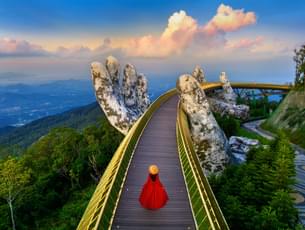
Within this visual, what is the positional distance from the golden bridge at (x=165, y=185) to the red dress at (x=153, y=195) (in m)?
0.19

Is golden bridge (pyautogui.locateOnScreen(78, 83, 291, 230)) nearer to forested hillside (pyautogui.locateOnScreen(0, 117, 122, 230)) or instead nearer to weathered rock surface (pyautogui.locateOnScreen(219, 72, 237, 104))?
forested hillside (pyautogui.locateOnScreen(0, 117, 122, 230))

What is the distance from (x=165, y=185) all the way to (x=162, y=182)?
0.28 metres

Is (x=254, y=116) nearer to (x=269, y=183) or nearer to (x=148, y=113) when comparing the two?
(x=148, y=113)

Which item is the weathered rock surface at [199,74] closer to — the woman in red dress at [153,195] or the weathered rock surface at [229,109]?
the weathered rock surface at [229,109]

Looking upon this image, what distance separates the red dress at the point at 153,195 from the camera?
1119 centimetres

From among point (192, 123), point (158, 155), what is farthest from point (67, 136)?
point (158, 155)

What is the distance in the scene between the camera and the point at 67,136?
37.5 m

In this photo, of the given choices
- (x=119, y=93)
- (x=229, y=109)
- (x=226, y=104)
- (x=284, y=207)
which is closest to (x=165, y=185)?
(x=284, y=207)

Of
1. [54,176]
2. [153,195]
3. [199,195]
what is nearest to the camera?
[153,195]

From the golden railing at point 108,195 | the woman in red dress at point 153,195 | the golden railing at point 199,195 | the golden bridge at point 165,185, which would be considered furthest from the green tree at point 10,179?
the woman in red dress at point 153,195

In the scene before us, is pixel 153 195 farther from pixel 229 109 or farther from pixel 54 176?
pixel 229 109

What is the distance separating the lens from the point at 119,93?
37625 millimetres

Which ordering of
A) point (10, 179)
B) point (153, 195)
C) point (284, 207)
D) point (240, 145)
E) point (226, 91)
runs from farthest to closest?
point (226, 91), point (240, 145), point (10, 179), point (284, 207), point (153, 195)

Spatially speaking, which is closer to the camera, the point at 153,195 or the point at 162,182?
the point at 153,195
